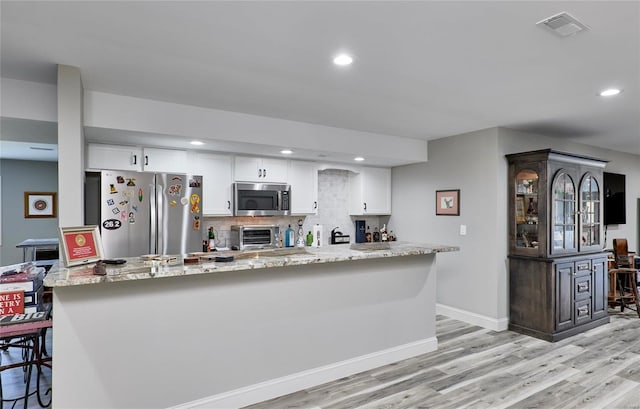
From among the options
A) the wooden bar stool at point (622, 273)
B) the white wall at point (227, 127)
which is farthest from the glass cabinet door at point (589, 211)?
the white wall at point (227, 127)

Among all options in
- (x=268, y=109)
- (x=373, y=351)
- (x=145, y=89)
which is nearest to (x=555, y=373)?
(x=373, y=351)

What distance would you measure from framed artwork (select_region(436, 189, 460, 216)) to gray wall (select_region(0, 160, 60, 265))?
6.68 metres

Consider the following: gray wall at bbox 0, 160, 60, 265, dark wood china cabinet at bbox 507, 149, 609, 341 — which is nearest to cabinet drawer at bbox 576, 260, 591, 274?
dark wood china cabinet at bbox 507, 149, 609, 341

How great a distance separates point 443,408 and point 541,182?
9.03 feet

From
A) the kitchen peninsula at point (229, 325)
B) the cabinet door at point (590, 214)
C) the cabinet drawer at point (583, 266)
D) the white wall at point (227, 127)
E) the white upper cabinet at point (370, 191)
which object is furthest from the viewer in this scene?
the white upper cabinet at point (370, 191)

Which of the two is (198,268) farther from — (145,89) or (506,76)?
(506,76)

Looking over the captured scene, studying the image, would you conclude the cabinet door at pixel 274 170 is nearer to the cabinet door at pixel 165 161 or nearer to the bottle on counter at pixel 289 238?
the bottle on counter at pixel 289 238

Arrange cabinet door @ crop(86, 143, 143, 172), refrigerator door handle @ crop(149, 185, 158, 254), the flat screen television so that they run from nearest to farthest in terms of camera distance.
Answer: refrigerator door handle @ crop(149, 185, 158, 254)
cabinet door @ crop(86, 143, 143, 172)
the flat screen television

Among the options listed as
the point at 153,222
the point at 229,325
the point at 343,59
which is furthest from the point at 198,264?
the point at 343,59

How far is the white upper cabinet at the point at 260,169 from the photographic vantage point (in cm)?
472

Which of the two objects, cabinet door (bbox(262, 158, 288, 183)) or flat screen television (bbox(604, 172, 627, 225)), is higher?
cabinet door (bbox(262, 158, 288, 183))

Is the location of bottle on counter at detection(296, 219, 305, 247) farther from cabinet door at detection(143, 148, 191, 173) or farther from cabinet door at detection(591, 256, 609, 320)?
cabinet door at detection(591, 256, 609, 320)

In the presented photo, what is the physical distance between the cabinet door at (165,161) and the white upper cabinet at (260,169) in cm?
65

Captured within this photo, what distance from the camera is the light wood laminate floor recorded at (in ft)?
8.87
